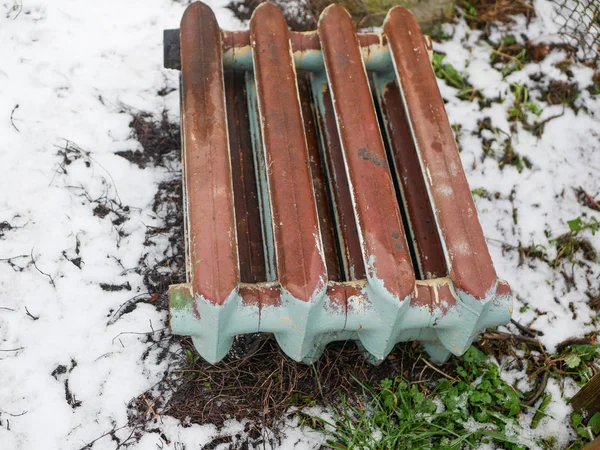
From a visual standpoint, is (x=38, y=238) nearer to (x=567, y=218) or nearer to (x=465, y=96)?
(x=465, y=96)

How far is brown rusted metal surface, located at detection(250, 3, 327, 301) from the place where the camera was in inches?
59.9

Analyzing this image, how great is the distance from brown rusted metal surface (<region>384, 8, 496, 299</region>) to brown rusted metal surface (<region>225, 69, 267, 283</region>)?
51cm

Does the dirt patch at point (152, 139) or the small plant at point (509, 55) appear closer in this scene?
the dirt patch at point (152, 139)

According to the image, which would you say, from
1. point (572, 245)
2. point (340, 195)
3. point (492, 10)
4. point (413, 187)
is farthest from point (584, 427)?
point (492, 10)

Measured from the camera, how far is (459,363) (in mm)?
1957

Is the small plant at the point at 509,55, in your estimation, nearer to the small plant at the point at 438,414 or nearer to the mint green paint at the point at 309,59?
the mint green paint at the point at 309,59

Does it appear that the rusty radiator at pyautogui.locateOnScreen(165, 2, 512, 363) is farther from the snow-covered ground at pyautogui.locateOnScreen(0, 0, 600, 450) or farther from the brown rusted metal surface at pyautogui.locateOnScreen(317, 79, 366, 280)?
the snow-covered ground at pyautogui.locateOnScreen(0, 0, 600, 450)

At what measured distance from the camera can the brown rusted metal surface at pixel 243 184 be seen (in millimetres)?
1753

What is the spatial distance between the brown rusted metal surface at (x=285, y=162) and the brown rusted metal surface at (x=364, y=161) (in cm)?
12

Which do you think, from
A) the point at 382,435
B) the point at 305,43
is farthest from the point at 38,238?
the point at 382,435

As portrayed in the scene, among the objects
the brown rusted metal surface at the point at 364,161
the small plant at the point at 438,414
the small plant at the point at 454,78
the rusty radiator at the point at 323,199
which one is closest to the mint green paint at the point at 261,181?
the rusty radiator at the point at 323,199

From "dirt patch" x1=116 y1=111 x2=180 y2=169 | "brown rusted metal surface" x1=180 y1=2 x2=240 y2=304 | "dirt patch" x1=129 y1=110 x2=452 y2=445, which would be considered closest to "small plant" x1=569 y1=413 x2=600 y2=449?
"dirt patch" x1=129 y1=110 x2=452 y2=445

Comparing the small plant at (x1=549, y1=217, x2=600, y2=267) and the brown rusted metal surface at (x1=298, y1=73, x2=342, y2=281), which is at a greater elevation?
the brown rusted metal surface at (x1=298, y1=73, x2=342, y2=281)

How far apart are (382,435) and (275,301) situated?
22.7 inches
